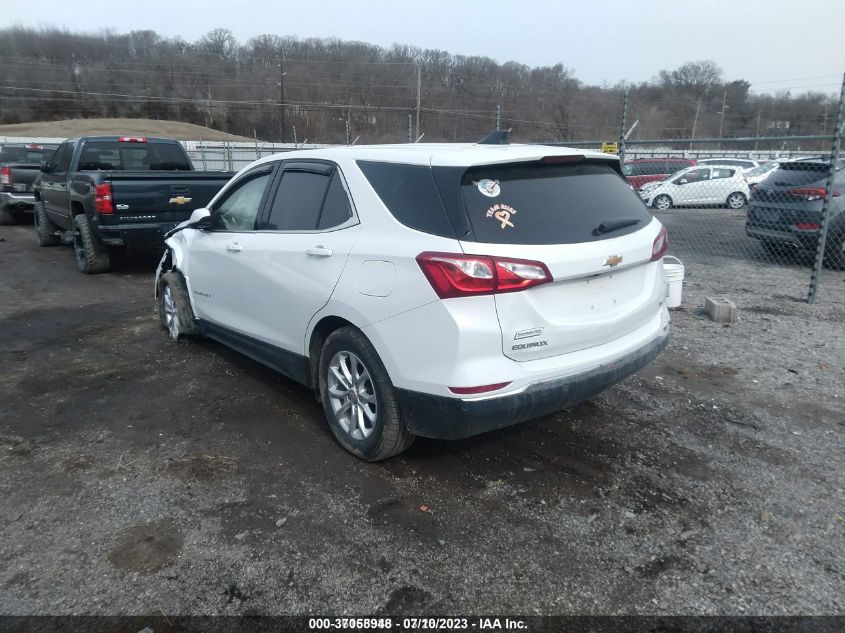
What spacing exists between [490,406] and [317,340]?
4.41ft

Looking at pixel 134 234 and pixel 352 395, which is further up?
pixel 134 234

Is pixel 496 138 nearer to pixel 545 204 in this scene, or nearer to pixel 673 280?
pixel 545 204

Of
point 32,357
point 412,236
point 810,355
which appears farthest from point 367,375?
point 810,355

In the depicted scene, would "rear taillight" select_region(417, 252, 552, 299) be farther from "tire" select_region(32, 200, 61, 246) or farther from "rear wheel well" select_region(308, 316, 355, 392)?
"tire" select_region(32, 200, 61, 246)

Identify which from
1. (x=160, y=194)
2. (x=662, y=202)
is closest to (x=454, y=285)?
(x=160, y=194)

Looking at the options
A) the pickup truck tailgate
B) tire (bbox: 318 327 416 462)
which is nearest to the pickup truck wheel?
the pickup truck tailgate

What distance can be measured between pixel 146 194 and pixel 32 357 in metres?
3.42

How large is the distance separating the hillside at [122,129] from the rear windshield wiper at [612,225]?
194ft

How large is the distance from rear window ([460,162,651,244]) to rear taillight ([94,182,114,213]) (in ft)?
22.2

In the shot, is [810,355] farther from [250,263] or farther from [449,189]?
[250,263]

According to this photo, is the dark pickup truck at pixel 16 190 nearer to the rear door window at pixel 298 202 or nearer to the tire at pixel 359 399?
the rear door window at pixel 298 202

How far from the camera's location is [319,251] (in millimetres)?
3729

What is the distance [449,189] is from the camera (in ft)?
→ 10.4

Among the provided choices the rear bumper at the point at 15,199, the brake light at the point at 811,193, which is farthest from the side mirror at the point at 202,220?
the rear bumper at the point at 15,199
